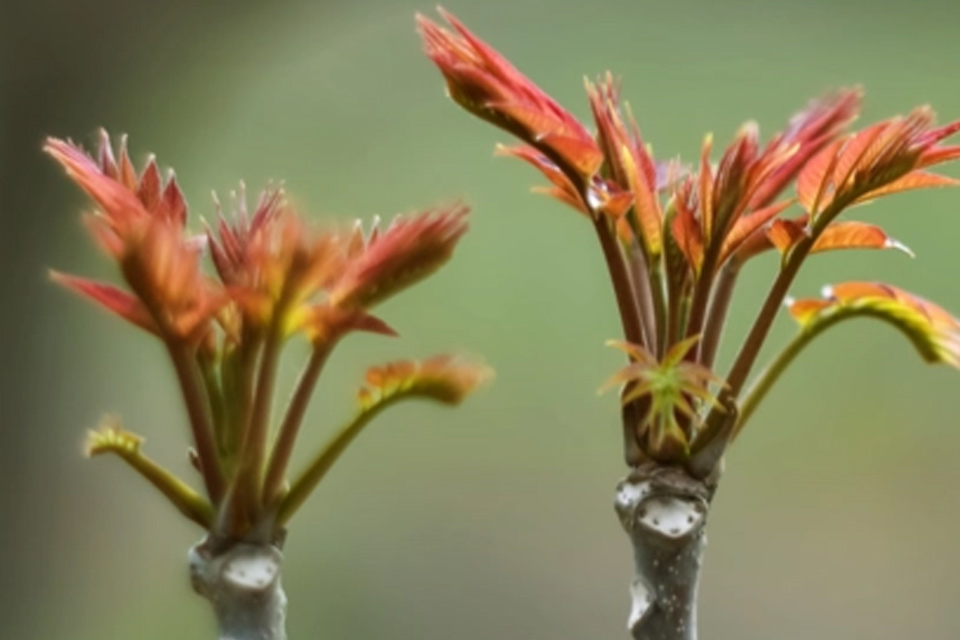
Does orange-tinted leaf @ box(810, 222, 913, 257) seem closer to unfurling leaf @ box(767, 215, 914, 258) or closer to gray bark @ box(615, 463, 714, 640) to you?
unfurling leaf @ box(767, 215, 914, 258)

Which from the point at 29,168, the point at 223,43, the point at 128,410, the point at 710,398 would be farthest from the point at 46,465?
the point at 710,398

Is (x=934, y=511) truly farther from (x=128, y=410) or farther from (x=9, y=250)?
(x=9, y=250)

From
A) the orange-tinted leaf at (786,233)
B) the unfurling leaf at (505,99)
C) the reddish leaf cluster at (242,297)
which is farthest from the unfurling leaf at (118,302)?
the orange-tinted leaf at (786,233)

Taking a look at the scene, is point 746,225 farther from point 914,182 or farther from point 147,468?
point 147,468

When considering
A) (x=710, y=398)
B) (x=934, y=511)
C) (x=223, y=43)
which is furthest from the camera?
(x=223, y=43)

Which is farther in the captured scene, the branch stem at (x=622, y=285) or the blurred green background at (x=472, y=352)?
the blurred green background at (x=472, y=352)

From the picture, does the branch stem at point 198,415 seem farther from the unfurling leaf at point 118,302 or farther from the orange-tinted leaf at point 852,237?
the orange-tinted leaf at point 852,237

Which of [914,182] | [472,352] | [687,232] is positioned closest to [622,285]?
[687,232]
